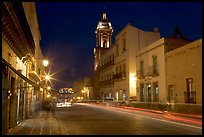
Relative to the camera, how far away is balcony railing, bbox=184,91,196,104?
23.9 meters

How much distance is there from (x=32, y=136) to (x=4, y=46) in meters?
4.00

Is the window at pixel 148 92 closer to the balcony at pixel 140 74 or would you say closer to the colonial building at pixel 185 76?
the balcony at pixel 140 74

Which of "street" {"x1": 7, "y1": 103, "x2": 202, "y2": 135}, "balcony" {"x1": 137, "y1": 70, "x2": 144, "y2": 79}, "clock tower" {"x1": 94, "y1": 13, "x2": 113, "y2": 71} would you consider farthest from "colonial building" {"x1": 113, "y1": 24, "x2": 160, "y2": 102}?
"clock tower" {"x1": 94, "y1": 13, "x2": 113, "y2": 71}

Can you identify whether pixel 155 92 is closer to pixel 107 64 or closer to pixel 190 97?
pixel 190 97

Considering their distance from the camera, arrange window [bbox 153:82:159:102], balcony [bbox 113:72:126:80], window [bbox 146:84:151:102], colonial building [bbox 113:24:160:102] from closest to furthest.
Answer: window [bbox 153:82:159:102] < window [bbox 146:84:151:102] < colonial building [bbox 113:24:160:102] < balcony [bbox 113:72:126:80]

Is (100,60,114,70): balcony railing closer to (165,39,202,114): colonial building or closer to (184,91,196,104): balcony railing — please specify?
(165,39,202,114): colonial building

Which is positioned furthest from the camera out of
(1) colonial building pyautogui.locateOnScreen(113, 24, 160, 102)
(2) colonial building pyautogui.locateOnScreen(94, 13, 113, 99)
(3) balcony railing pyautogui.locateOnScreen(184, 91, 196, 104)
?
(2) colonial building pyautogui.locateOnScreen(94, 13, 113, 99)

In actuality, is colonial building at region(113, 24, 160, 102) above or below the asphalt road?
above

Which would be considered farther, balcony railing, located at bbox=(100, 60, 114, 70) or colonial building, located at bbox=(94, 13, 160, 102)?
balcony railing, located at bbox=(100, 60, 114, 70)

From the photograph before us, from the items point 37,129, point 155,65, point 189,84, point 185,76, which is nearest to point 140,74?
point 155,65

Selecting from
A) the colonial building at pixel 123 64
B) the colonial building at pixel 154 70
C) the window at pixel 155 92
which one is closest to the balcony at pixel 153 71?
the colonial building at pixel 154 70

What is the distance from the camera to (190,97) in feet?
80.2

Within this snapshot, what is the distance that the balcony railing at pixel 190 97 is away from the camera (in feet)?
78.3

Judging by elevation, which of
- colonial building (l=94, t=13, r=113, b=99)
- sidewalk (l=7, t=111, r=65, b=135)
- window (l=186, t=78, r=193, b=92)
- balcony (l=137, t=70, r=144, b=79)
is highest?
colonial building (l=94, t=13, r=113, b=99)
